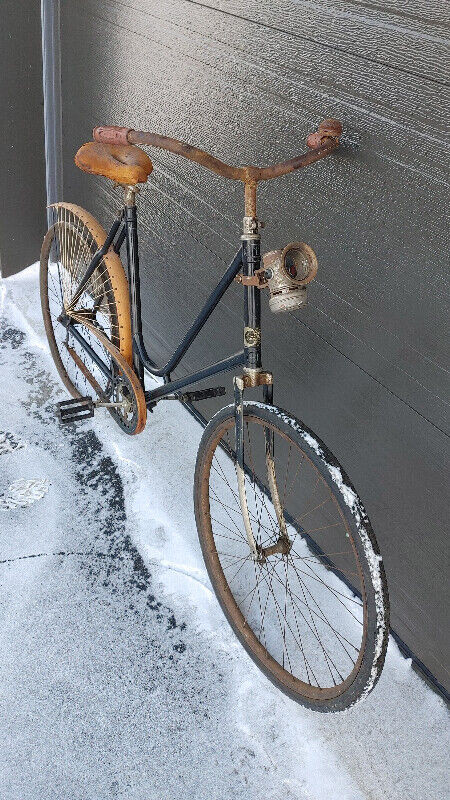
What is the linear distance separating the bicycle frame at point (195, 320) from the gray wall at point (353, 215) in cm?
32

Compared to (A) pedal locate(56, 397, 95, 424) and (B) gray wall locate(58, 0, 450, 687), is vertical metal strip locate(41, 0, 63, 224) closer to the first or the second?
(B) gray wall locate(58, 0, 450, 687)

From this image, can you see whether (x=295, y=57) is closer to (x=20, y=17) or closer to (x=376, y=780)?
(x=376, y=780)

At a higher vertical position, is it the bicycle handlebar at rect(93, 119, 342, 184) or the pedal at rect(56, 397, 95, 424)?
the bicycle handlebar at rect(93, 119, 342, 184)

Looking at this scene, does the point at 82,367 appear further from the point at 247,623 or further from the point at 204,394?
the point at 247,623

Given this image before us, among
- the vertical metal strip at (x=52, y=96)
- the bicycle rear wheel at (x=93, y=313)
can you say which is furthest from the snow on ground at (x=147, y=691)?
the vertical metal strip at (x=52, y=96)

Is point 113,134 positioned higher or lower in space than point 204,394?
higher

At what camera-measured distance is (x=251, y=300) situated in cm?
179

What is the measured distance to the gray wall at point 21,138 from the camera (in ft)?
12.7

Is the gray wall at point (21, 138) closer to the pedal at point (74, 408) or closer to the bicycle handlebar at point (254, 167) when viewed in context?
the pedal at point (74, 408)

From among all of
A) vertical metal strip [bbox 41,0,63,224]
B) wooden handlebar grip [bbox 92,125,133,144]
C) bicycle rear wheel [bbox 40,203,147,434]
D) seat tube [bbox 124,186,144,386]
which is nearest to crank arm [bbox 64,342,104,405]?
bicycle rear wheel [bbox 40,203,147,434]

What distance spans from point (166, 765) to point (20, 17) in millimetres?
3710

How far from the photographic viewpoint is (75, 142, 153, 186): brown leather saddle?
2.10m

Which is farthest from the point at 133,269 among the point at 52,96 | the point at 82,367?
the point at 52,96

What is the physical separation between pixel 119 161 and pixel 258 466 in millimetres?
1182
